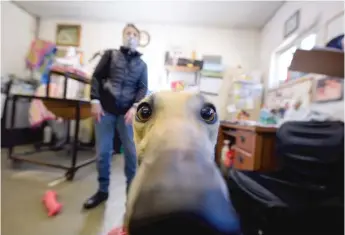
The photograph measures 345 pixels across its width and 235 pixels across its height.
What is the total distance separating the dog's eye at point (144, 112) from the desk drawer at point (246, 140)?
45.5 inches

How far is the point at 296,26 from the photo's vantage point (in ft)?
7.77

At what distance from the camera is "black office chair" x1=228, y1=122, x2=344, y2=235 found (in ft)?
2.74

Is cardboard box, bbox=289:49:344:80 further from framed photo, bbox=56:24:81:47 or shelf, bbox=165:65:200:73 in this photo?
framed photo, bbox=56:24:81:47

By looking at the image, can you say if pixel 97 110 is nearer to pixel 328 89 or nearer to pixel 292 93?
pixel 328 89

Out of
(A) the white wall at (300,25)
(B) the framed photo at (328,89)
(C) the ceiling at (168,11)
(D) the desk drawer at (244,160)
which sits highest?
(C) the ceiling at (168,11)

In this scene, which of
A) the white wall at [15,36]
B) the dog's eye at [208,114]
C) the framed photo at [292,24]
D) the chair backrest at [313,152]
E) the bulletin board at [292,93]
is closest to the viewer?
the dog's eye at [208,114]

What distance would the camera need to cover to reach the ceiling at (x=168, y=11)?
3000 millimetres

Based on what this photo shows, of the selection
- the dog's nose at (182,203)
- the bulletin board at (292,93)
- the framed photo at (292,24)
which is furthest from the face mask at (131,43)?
the framed photo at (292,24)

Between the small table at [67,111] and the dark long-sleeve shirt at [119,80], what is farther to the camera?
the small table at [67,111]

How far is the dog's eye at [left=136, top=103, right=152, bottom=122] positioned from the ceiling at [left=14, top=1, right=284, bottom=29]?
283 cm

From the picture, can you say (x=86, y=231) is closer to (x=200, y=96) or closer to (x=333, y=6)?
(x=200, y=96)

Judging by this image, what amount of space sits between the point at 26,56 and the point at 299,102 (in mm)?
3685

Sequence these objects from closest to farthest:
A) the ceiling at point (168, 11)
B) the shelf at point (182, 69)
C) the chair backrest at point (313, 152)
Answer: the chair backrest at point (313, 152)
the ceiling at point (168, 11)
the shelf at point (182, 69)

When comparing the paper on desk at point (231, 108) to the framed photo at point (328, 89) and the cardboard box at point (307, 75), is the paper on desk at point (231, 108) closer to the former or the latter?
the cardboard box at point (307, 75)
